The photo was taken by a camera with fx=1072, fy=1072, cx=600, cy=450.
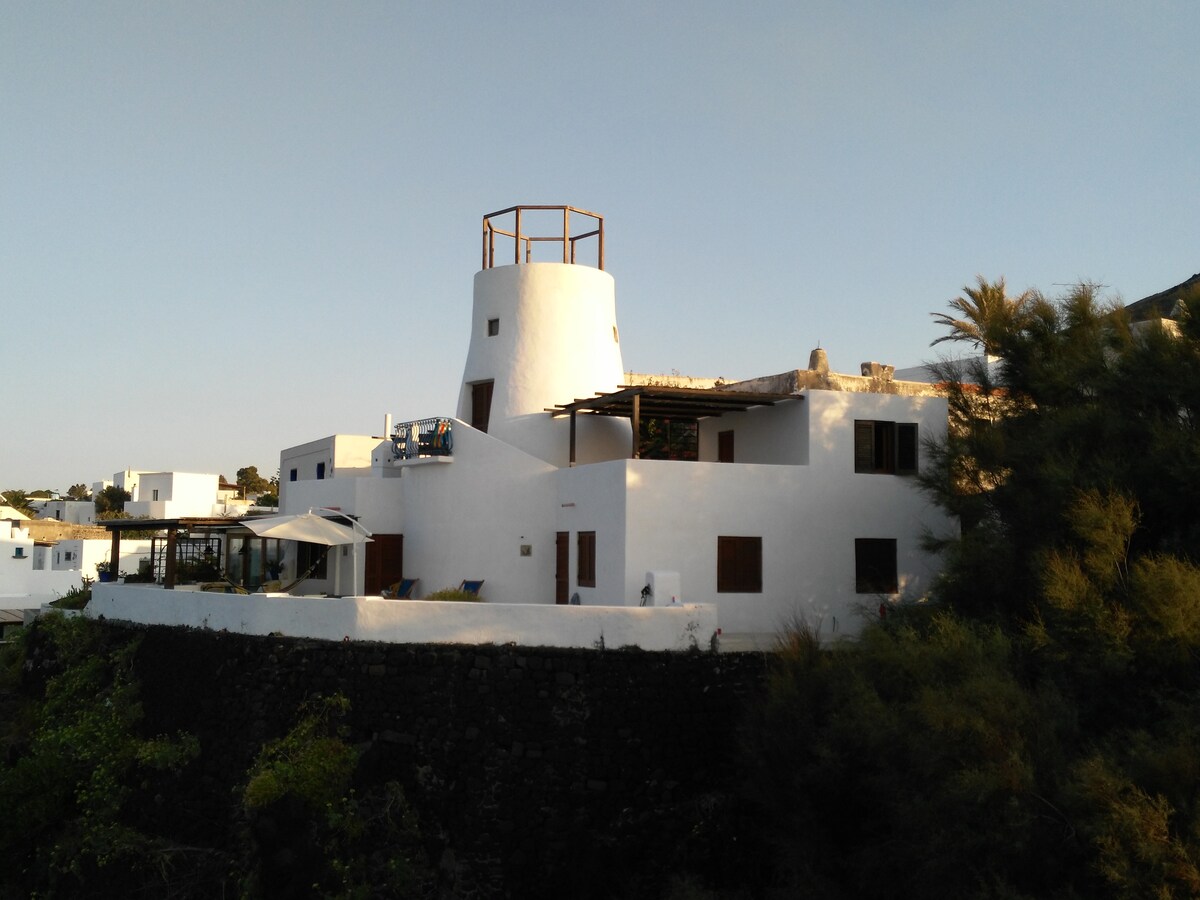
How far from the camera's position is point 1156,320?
47.0 feet

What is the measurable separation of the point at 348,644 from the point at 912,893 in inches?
338

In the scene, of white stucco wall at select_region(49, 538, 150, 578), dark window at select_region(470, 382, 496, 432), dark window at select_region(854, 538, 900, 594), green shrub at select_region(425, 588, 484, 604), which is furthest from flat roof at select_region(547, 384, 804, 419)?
white stucco wall at select_region(49, 538, 150, 578)

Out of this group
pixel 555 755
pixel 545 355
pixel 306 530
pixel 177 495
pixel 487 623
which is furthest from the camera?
pixel 177 495

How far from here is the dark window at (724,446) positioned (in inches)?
873

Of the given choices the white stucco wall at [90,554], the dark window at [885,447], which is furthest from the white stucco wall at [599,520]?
→ the white stucco wall at [90,554]

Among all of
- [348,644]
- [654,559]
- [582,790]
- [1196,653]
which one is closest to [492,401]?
[654,559]

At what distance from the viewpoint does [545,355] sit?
23344mm

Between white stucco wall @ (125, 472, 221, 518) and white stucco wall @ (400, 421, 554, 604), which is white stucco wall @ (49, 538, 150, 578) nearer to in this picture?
white stucco wall @ (125, 472, 221, 518)

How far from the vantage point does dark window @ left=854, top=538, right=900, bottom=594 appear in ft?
64.1

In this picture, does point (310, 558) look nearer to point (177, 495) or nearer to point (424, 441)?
point (424, 441)

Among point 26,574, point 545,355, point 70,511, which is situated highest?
point 545,355

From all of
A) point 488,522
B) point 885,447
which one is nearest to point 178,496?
point 488,522

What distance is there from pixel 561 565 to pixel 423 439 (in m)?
4.18

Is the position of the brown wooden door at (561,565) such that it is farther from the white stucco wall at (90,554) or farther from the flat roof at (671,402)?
the white stucco wall at (90,554)
